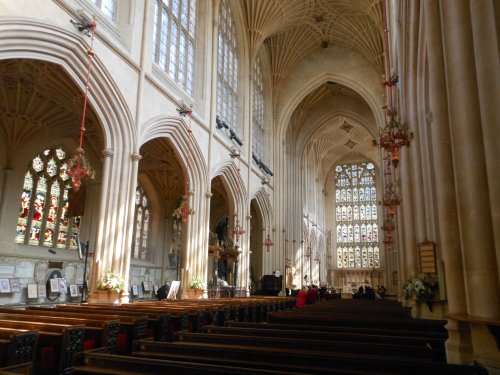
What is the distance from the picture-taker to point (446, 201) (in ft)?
17.6

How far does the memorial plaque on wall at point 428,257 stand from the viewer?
859cm

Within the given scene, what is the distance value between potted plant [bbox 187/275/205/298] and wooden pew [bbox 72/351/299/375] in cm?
1194

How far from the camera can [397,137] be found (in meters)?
8.33

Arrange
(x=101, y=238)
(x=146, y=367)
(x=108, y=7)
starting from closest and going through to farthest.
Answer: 1. (x=146, y=367)
2. (x=101, y=238)
3. (x=108, y=7)

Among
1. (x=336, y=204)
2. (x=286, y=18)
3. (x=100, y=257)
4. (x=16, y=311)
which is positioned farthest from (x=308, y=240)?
(x=16, y=311)

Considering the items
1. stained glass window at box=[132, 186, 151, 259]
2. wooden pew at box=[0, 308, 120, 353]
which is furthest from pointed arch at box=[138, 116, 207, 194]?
wooden pew at box=[0, 308, 120, 353]

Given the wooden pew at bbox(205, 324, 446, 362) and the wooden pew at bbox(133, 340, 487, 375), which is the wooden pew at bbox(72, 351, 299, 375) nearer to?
the wooden pew at bbox(133, 340, 487, 375)

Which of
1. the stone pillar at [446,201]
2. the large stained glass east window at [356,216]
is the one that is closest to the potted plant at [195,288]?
the stone pillar at [446,201]

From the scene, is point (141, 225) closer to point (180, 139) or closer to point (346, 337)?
point (180, 139)

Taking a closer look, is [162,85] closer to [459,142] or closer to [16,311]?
[16,311]

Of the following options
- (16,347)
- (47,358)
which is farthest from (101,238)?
(16,347)

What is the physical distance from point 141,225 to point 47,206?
249 inches

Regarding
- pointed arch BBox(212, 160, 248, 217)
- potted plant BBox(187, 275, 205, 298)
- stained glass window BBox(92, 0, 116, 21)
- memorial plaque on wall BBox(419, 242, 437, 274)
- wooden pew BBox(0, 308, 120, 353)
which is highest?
stained glass window BBox(92, 0, 116, 21)

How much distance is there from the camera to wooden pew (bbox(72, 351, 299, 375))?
7.77ft
